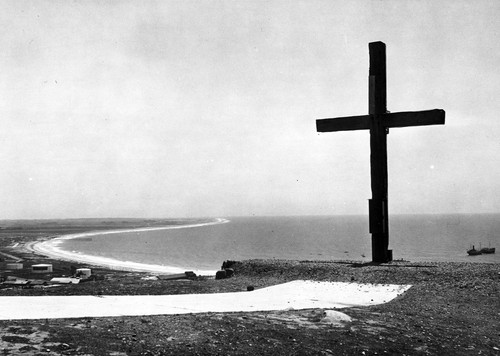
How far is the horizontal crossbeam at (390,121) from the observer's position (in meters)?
12.8

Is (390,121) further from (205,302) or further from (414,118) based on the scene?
(205,302)

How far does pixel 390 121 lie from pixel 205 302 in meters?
7.35

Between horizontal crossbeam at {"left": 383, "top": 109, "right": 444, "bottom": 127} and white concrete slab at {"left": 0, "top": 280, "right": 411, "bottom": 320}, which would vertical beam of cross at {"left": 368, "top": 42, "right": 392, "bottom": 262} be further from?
white concrete slab at {"left": 0, "top": 280, "right": 411, "bottom": 320}

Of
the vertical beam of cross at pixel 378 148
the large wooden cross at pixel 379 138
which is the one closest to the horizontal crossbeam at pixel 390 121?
the large wooden cross at pixel 379 138

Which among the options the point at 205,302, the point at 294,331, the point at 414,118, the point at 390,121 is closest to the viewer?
the point at 294,331

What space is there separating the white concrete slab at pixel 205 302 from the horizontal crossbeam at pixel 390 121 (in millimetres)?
4547

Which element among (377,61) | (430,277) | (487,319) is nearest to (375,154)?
(377,61)

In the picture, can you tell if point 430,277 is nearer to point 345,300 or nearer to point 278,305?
point 345,300

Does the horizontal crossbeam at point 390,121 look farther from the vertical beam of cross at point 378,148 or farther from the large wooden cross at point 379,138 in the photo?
the vertical beam of cross at point 378,148

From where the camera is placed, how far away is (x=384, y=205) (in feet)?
43.6

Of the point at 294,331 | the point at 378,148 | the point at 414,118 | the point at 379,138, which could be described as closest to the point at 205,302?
the point at 294,331

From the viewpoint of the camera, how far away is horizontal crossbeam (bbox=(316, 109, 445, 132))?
12.8m

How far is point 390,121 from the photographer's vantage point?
13414 mm

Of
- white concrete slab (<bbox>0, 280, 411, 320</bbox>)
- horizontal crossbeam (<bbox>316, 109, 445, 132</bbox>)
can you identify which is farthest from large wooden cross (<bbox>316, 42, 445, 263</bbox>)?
white concrete slab (<bbox>0, 280, 411, 320</bbox>)
